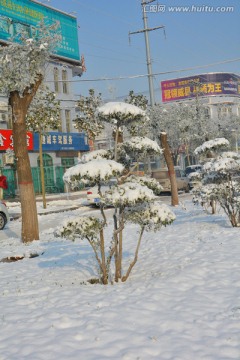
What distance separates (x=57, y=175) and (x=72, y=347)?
117 feet

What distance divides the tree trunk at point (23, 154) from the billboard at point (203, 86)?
8311 centimetres

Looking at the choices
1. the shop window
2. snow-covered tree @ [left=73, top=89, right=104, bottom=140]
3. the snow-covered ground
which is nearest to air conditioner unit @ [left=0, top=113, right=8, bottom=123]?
the shop window

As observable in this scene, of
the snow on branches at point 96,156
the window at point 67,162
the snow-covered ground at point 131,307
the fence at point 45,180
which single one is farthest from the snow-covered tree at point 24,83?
the window at point 67,162

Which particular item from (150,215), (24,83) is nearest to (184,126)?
(24,83)

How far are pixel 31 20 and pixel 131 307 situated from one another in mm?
33106

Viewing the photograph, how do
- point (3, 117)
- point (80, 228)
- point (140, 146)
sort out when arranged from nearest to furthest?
point (80, 228), point (140, 146), point (3, 117)

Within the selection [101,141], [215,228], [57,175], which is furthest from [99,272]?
[101,141]

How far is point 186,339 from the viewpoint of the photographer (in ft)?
15.9

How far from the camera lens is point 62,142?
3938cm

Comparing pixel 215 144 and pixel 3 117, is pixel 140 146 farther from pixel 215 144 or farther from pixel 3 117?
pixel 3 117

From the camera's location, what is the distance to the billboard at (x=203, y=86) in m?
93.4

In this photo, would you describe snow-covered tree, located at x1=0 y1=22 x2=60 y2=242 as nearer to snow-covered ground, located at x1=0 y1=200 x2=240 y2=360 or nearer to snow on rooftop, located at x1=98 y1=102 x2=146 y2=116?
snow-covered ground, located at x1=0 y1=200 x2=240 y2=360

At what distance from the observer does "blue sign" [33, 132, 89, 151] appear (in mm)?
37250

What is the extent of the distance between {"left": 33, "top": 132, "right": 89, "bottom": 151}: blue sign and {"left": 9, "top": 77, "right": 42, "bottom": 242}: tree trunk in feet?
78.8
